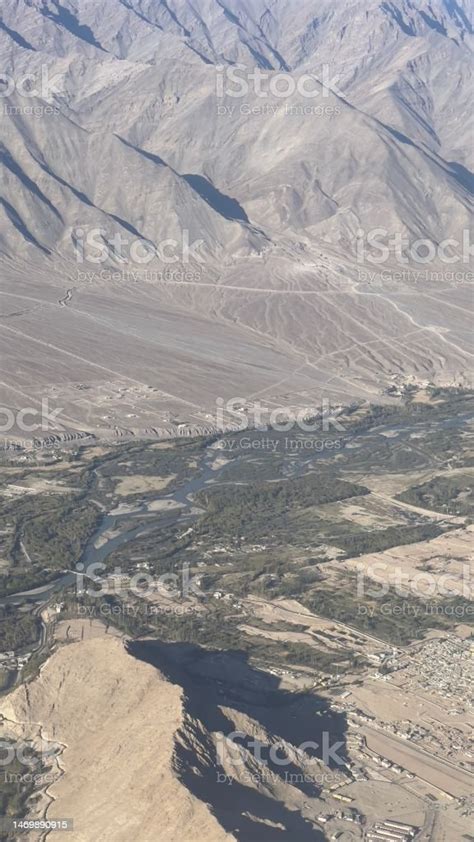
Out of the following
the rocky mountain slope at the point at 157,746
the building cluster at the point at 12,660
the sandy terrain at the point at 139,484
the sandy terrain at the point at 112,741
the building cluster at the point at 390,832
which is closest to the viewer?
the sandy terrain at the point at 112,741

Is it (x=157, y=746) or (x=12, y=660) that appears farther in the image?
(x=12, y=660)

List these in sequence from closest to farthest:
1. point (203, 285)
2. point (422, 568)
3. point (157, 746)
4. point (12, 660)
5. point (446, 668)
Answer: point (157, 746), point (446, 668), point (12, 660), point (422, 568), point (203, 285)

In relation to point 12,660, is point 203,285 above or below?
above

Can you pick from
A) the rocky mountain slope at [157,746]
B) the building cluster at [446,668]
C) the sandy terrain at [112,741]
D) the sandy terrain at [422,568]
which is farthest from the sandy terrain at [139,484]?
the sandy terrain at [112,741]

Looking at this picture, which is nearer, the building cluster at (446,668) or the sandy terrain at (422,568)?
the building cluster at (446,668)

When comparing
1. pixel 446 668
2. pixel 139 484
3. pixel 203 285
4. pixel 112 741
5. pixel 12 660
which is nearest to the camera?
pixel 112 741

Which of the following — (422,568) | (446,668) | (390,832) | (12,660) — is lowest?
(12,660)

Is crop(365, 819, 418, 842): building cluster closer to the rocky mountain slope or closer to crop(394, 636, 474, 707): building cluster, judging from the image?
the rocky mountain slope

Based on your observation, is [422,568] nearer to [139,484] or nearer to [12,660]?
[12,660]

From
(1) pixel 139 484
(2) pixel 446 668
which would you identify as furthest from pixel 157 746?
(1) pixel 139 484

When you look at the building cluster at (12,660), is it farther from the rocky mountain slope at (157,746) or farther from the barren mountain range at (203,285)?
the barren mountain range at (203,285)

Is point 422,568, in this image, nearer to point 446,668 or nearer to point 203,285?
point 446,668
